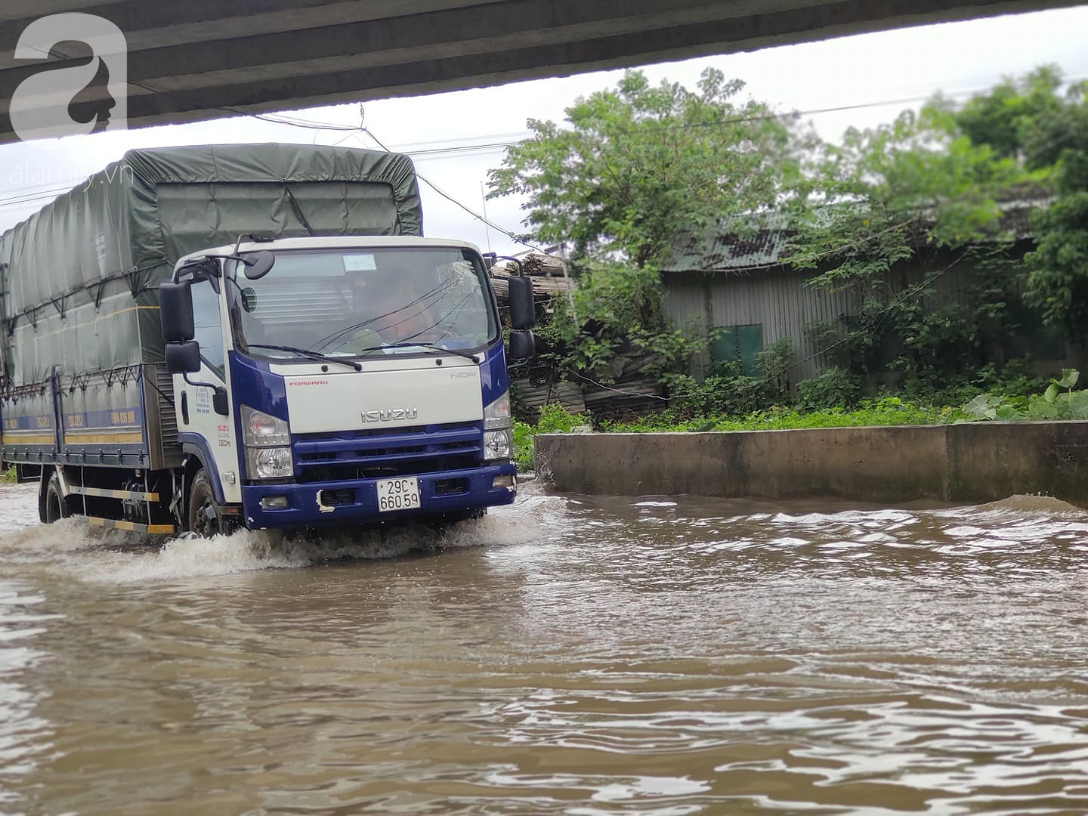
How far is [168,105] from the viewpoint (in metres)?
11.3

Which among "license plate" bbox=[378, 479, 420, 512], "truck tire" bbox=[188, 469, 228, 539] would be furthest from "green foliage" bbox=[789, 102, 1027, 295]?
"truck tire" bbox=[188, 469, 228, 539]

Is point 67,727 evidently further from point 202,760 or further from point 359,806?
point 359,806

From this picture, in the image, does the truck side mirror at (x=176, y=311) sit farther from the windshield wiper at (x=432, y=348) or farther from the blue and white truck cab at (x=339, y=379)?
the windshield wiper at (x=432, y=348)

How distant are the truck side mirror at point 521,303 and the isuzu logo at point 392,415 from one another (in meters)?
1.20

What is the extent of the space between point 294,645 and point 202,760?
1.80 metres

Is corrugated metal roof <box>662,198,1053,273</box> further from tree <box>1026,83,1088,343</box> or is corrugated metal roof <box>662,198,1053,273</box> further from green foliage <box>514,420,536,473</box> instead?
tree <box>1026,83,1088,343</box>

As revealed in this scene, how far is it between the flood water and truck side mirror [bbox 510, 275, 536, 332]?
1.83m

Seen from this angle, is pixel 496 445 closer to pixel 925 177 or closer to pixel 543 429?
pixel 925 177

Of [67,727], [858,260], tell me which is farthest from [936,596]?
[67,727]

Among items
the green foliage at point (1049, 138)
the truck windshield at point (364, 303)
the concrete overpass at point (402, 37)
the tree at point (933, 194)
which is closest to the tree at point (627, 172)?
the concrete overpass at point (402, 37)

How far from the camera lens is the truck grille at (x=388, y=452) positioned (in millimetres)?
7691

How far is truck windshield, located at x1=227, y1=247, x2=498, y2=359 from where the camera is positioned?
7.76 meters

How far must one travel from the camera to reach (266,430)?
761cm

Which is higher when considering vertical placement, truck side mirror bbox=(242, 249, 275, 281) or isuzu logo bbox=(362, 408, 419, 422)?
truck side mirror bbox=(242, 249, 275, 281)
